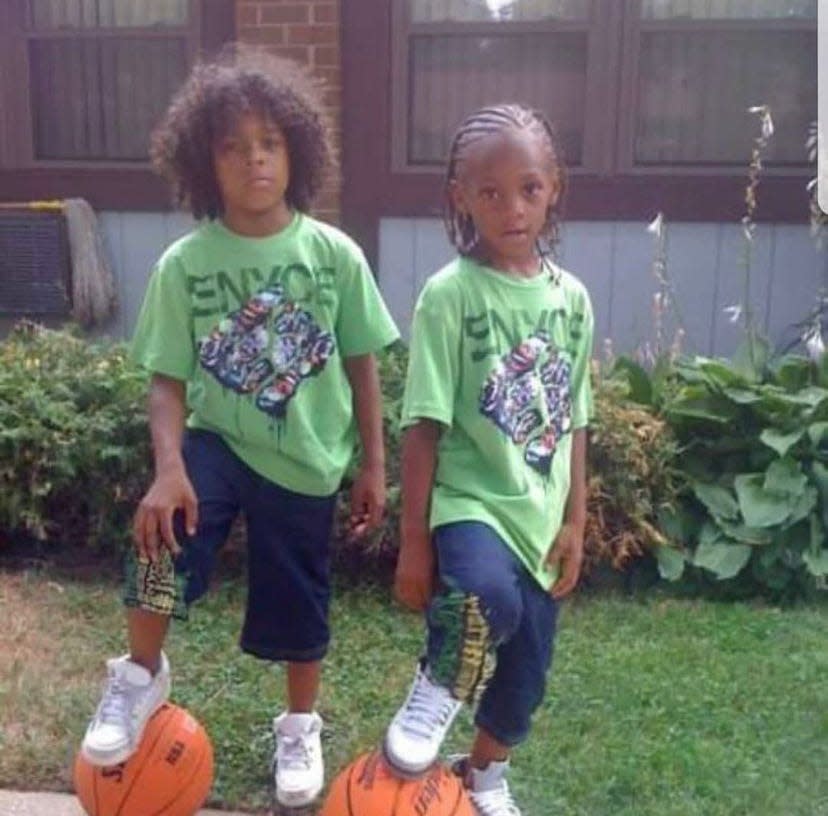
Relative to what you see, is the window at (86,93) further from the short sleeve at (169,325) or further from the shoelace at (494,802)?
the shoelace at (494,802)

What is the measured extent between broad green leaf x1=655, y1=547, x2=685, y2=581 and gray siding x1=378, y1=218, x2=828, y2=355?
1815 mm

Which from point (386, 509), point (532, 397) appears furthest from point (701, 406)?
point (532, 397)

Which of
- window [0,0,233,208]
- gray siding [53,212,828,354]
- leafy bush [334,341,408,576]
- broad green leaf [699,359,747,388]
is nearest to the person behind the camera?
leafy bush [334,341,408,576]

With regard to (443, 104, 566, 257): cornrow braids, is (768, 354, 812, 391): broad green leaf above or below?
below

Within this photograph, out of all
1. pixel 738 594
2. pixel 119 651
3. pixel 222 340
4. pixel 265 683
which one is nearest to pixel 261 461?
pixel 222 340

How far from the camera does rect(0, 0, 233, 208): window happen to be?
6.46 m

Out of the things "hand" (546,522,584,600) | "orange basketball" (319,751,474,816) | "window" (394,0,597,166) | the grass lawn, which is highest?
"window" (394,0,597,166)

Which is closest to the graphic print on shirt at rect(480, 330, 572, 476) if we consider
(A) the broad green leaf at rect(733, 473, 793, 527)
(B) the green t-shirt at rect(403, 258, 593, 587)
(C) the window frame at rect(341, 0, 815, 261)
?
(B) the green t-shirt at rect(403, 258, 593, 587)

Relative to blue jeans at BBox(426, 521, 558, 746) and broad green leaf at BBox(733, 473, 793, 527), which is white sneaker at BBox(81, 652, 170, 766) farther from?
broad green leaf at BBox(733, 473, 793, 527)

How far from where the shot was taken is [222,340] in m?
2.74

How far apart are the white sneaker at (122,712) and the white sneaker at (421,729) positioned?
0.56m

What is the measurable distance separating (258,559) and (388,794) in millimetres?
643

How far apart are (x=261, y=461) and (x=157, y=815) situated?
779 mm

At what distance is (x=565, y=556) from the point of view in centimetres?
273
